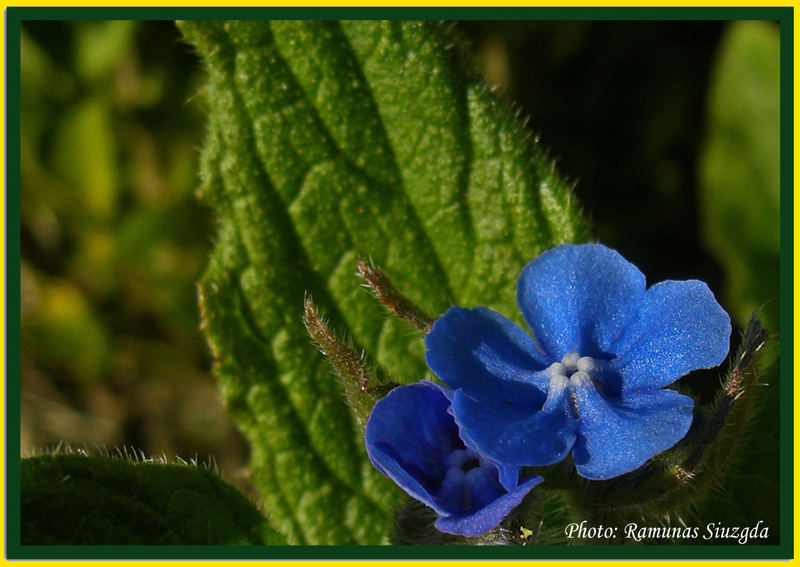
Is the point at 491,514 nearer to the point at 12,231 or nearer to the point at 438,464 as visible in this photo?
the point at 438,464

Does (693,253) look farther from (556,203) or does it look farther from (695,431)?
(695,431)

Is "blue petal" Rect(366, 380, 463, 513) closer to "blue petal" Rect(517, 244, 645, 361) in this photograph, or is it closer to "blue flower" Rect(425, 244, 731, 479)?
"blue flower" Rect(425, 244, 731, 479)

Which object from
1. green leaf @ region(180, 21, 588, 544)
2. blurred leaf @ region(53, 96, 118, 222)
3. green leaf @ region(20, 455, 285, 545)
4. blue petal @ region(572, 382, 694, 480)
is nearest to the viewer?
blue petal @ region(572, 382, 694, 480)

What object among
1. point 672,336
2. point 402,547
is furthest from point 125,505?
point 672,336

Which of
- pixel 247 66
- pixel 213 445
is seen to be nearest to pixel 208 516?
pixel 247 66

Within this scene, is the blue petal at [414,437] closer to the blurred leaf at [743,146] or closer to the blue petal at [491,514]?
the blue petal at [491,514]

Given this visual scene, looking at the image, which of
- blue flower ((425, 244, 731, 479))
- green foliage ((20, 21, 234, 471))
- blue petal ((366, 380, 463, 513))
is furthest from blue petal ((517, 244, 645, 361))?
green foliage ((20, 21, 234, 471))
